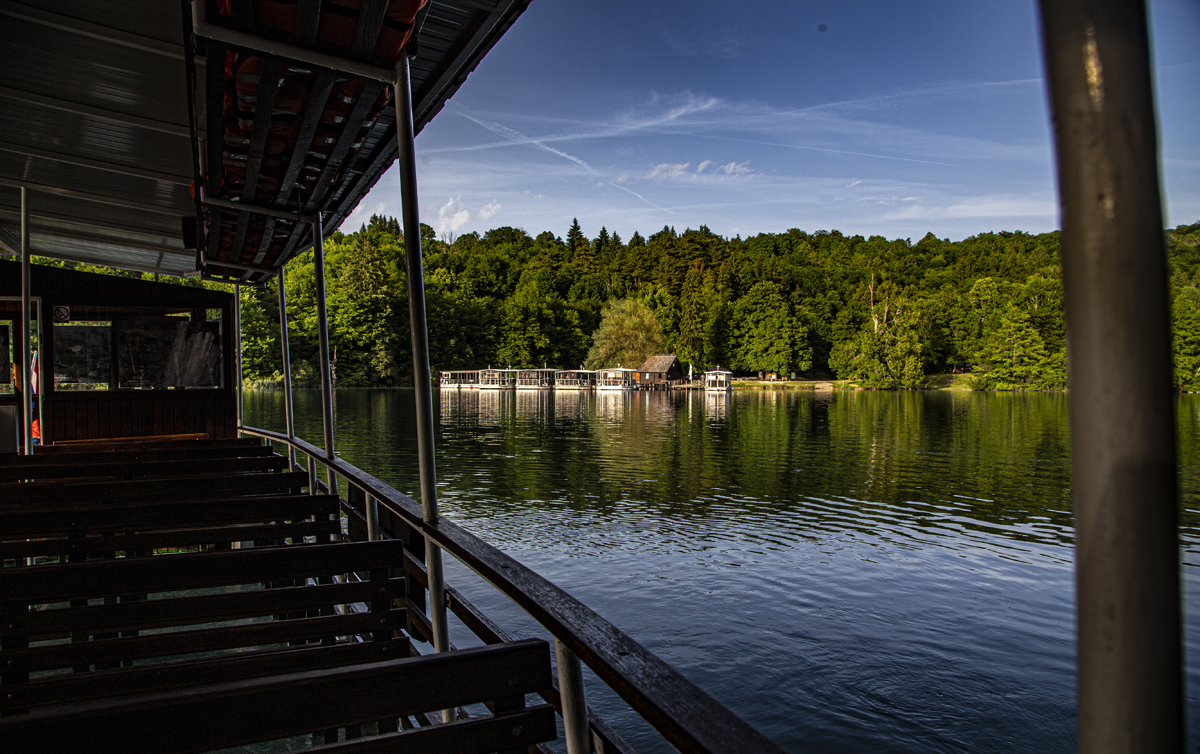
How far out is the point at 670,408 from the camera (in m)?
45.3

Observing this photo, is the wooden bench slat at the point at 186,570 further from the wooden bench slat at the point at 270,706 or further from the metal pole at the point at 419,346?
the wooden bench slat at the point at 270,706

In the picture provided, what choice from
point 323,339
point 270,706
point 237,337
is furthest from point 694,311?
point 270,706

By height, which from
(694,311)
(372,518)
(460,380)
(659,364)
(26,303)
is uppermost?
(694,311)

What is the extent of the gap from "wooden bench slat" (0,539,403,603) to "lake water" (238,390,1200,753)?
5087 mm

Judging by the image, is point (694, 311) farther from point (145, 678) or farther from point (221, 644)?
point (145, 678)

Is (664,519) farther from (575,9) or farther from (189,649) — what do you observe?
(575,9)

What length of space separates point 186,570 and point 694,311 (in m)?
76.4

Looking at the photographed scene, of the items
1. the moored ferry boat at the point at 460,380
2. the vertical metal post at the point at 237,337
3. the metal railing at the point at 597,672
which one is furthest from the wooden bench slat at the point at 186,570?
the moored ferry boat at the point at 460,380

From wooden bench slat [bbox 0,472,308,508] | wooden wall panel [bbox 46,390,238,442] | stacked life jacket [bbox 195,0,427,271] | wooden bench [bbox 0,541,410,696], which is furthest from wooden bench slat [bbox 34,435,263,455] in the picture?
wooden bench [bbox 0,541,410,696]

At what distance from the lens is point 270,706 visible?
4.15ft

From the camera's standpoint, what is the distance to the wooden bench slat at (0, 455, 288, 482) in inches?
169

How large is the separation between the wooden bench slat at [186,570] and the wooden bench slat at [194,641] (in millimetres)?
139

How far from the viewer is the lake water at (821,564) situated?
744 cm

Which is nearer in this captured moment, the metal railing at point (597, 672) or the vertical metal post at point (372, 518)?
the metal railing at point (597, 672)
